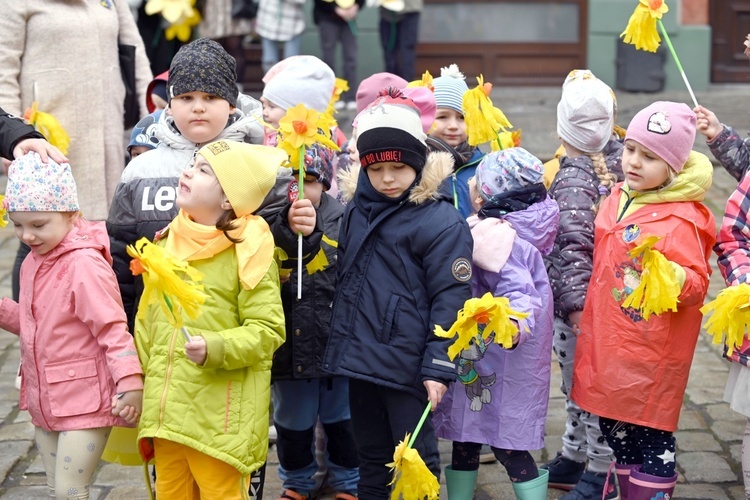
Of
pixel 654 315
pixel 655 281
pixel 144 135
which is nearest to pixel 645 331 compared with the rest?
pixel 654 315

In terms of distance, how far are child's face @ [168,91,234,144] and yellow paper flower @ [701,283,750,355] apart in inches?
67.6

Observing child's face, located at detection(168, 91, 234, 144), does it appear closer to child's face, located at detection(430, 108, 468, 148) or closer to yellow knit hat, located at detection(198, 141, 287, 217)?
yellow knit hat, located at detection(198, 141, 287, 217)

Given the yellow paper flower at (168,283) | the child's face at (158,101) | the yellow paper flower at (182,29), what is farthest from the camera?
the yellow paper flower at (182,29)

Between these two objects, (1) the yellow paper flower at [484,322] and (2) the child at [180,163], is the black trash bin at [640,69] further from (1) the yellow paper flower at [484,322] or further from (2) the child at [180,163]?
(1) the yellow paper flower at [484,322]

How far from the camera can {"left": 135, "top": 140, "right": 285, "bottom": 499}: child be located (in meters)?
3.54

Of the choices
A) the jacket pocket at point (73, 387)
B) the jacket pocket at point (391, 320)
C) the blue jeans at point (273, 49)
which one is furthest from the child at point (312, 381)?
the blue jeans at point (273, 49)

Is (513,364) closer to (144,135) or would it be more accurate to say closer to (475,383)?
(475,383)

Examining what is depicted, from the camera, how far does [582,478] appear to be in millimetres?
4395

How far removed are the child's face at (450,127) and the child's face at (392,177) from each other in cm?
83

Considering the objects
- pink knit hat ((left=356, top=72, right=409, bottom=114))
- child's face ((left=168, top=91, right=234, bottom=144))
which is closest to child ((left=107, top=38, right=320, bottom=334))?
child's face ((left=168, top=91, right=234, bottom=144))

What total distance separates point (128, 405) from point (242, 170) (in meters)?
0.81

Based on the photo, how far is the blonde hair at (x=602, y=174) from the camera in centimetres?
432

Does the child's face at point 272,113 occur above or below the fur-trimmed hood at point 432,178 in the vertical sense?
above

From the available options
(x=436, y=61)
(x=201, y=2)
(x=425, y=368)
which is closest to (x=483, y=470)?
(x=425, y=368)
